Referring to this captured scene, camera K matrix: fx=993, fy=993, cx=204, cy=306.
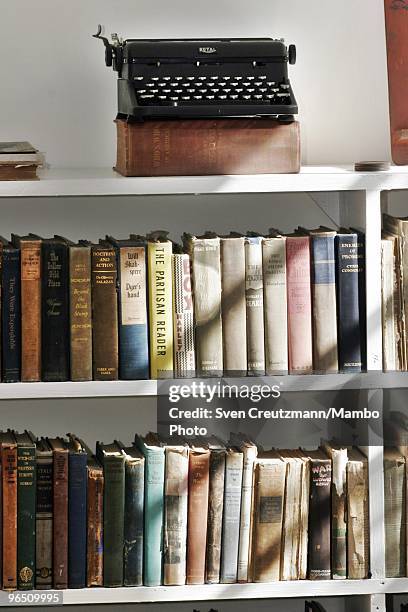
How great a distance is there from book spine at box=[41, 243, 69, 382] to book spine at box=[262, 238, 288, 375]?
14.9 inches

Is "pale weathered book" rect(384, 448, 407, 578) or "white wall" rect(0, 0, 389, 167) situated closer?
"pale weathered book" rect(384, 448, 407, 578)

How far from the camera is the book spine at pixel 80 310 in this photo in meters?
1.84

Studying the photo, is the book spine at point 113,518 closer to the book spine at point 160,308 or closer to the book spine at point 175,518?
the book spine at point 175,518

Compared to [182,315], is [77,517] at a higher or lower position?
lower

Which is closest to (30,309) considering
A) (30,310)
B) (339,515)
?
(30,310)

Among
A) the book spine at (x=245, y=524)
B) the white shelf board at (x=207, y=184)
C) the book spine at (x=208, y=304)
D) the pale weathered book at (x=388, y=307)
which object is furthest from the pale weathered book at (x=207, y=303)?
the pale weathered book at (x=388, y=307)

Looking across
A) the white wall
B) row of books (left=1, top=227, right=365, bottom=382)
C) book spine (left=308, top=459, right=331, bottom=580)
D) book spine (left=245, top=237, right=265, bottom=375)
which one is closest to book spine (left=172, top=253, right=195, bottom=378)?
row of books (left=1, top=227, right=365, bottom=382)

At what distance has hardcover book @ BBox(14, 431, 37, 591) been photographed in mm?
1845

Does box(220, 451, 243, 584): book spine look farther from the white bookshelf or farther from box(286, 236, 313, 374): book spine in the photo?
box(286, 236, 313, 374): book spine

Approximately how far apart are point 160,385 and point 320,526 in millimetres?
411

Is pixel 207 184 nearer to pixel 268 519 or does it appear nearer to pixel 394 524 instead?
pixel 268 519

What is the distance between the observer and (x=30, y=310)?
1.84 metres

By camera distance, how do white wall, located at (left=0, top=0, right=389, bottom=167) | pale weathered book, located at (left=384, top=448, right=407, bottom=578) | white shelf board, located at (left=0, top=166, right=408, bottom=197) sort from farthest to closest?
white wall, located at (left=0, top=0, right=389, bottom=167)
pale weathered book, located at (left=384, top=448, right=407, bottom=578)
white shelf board, located at (left=0, top=166, right=408, bottom=197)

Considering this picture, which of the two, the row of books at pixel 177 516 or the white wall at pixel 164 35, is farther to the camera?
the white wall at pixel 164 35
